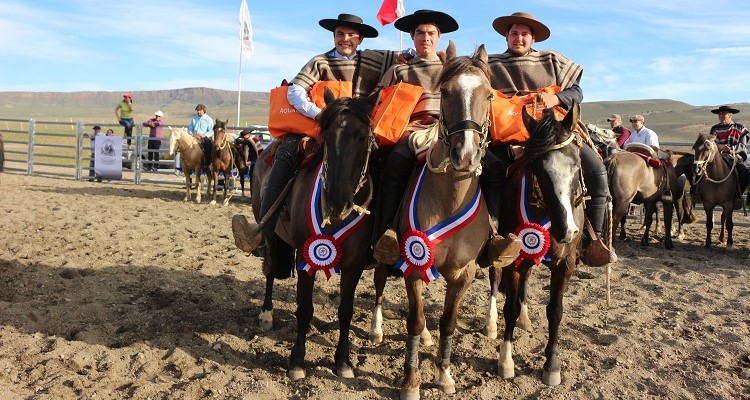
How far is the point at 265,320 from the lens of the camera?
5.18 m

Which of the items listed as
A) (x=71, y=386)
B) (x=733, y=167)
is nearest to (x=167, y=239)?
(x=71, y=386)

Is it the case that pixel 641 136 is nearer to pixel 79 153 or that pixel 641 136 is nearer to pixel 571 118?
pixel 571 118

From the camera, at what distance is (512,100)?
4.25m

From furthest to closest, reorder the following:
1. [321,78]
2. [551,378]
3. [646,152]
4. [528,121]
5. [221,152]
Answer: [221,152], [646,152], [321,78], [551,378], [528,121]

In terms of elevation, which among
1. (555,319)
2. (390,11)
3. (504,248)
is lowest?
(555,319)

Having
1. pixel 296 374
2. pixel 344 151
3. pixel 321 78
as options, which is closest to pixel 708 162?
pixel 321 78

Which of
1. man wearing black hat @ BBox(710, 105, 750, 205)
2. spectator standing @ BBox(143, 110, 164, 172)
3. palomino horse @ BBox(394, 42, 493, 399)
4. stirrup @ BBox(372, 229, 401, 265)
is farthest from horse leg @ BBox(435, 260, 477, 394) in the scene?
spectator standing @ BBox(143, 110, 164, 172)

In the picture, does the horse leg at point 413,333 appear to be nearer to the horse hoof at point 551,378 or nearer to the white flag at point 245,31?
the horse hoof at point 551,378

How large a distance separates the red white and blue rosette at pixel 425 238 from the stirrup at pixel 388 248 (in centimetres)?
5

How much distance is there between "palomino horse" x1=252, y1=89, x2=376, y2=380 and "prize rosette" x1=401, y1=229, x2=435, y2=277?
362 millimetres

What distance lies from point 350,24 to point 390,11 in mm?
6620

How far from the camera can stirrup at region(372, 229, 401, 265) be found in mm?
3695

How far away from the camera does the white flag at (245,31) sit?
19.0m

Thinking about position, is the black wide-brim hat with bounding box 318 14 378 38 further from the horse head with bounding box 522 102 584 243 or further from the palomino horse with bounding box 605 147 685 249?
the palomino horse with bounding box 605 147 685 249
